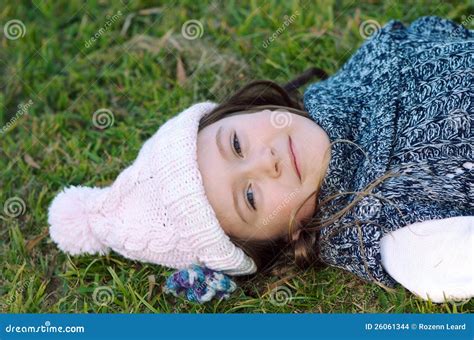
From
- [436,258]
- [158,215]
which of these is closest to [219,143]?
[158,215]

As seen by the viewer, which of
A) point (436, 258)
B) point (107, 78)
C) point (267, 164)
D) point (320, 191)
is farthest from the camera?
point (107, 78)

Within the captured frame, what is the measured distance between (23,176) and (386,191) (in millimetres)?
1523

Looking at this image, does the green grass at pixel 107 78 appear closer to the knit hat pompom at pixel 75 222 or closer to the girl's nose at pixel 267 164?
the knit hat pompom at pixel 75 222

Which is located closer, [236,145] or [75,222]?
[236,145]

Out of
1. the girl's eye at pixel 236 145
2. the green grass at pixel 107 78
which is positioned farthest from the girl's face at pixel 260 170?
the green grass at pixel 107 78

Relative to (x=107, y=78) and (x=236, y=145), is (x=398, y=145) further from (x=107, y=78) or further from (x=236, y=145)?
(x=107, y=78)

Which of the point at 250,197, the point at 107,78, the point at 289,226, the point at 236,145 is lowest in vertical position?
the point at 289,226

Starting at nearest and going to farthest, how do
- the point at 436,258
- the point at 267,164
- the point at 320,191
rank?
the point at 436,258, the point at 267,164, the point at 320,191

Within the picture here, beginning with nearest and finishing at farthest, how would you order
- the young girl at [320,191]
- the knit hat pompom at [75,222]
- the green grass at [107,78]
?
the young girl at [320,191], the knit hat pompom at [75,222], the green grass at [107,78]

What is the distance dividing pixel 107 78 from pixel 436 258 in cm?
177

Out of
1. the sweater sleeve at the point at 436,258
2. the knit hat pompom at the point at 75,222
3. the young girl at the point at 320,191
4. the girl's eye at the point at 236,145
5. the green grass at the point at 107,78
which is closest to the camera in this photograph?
the sweater sleeve at the point at 436,258

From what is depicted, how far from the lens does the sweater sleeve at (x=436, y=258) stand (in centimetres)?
229

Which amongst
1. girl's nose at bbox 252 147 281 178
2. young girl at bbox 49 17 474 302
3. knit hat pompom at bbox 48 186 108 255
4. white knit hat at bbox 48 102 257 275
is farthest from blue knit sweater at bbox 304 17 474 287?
knit hat pompom at bbox 48 186 108 255

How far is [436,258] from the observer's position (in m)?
2.31
